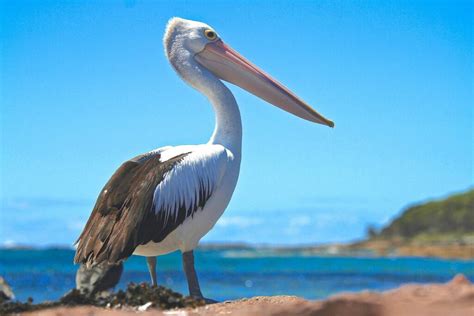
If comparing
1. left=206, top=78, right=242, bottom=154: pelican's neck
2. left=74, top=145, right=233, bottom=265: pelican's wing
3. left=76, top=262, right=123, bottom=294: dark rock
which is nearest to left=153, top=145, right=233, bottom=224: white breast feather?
left=74, top=145, right=233, bottom=265: pelican's wing

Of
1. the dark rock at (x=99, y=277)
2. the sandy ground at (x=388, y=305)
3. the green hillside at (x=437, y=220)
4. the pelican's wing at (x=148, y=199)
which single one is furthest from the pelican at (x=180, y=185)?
the green hillside at (x=437, y=220)

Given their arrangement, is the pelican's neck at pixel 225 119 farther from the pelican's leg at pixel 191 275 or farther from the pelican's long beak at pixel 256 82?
the pelican's leg at pixel 191 275

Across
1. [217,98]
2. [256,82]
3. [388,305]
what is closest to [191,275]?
[217,98]

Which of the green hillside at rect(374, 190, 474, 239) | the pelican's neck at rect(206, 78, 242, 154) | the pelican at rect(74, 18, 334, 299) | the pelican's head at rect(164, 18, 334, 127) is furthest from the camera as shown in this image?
the green hillside at rect(374, 190, 474, 239)

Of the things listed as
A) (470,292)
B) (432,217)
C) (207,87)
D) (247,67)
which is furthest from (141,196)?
(432,217)

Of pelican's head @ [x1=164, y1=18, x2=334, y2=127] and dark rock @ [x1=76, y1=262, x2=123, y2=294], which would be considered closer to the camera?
pelican's head @ [x1=164, y1=18, x2=334, y2=127]

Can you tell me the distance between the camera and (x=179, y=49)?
782cm

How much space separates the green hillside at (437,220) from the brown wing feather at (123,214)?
88284 millimetres

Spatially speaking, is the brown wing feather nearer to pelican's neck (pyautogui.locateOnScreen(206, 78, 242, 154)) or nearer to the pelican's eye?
pelican's neck (pyautogui.locateOnScreen(206, 78, 242, 154))

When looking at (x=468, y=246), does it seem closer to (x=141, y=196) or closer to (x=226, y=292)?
(x=226, y=292)

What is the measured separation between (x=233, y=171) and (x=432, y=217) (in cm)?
9342

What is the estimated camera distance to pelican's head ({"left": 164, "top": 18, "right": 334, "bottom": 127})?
784 cm

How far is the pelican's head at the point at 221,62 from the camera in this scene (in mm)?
7840

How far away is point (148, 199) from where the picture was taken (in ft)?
21.5
